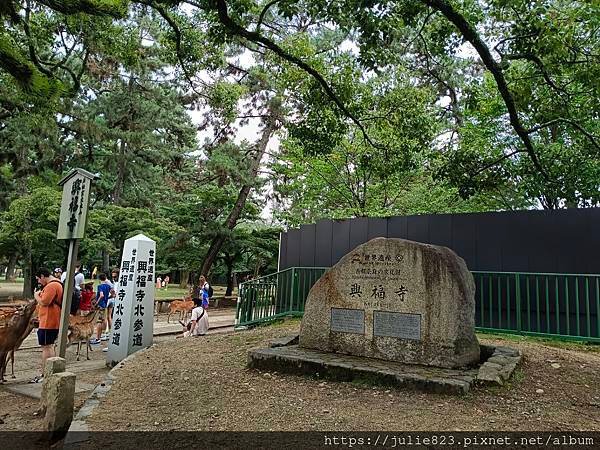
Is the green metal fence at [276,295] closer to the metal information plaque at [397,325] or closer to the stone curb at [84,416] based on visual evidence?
the metal information plaque at [397,325]

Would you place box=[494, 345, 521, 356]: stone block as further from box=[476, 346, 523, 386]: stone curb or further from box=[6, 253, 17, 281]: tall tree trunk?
box=[6, 253, 17, 281]: tall tree trunk

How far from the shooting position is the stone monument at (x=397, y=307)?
16.2ft

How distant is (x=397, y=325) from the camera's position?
5227 millimetres

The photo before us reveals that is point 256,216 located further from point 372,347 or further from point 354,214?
point 372,347

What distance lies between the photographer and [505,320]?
808cm

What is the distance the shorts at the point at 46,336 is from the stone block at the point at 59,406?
227 centimetres

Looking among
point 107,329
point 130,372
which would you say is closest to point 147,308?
point 130,372

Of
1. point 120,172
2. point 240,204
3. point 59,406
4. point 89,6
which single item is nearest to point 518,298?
point 59,406

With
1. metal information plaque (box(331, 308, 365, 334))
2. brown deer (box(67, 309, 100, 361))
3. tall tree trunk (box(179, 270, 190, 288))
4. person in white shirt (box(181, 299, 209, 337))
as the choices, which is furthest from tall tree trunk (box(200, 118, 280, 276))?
metal information plaque (box(331, 308, 365, 334))

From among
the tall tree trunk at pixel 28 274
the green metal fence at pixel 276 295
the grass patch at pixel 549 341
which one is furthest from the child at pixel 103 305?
the grass patch at pixel 549 341

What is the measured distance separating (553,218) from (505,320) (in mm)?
2160

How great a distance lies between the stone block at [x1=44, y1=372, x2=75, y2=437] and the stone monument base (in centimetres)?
206

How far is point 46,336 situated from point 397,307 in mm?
4890

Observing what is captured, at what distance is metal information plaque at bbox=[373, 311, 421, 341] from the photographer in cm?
511
